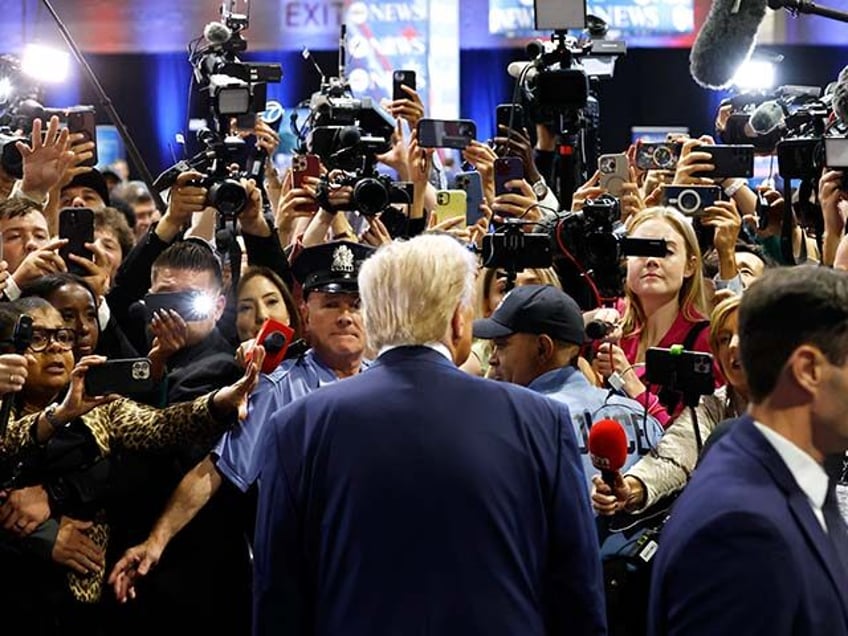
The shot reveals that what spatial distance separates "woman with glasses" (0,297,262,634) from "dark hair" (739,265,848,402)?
5.76 ft

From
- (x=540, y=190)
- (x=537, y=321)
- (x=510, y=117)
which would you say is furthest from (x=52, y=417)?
(x=510, y=117)

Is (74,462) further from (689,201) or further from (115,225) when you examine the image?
(689,201)

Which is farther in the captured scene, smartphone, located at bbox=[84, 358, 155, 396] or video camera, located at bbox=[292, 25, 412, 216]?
video camera, located at bbox=[292, 25, 412, 216]

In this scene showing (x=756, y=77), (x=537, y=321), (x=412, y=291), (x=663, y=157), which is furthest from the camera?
(x=756, y=77)

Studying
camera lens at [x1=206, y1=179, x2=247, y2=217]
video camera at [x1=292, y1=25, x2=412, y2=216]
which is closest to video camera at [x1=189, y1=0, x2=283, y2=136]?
video camera at [x1=292, y1=25, x2=412, y2=216]

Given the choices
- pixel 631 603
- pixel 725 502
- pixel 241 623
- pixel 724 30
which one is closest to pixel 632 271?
pixel 724 30

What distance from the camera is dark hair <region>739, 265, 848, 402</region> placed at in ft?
6.75

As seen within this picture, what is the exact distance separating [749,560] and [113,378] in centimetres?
196

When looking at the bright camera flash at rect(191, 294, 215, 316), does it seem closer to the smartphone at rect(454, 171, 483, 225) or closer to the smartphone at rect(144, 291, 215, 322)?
the smartphone at rect(144, 291, 215, 322)

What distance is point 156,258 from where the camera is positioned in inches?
173

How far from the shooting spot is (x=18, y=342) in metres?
3.51

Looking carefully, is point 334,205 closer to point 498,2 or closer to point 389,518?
point 389,518

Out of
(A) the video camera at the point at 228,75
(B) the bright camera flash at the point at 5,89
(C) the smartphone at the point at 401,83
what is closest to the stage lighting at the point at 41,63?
(B) the bright camera flash at the point at 5,89

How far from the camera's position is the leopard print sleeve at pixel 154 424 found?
12.1 ft
